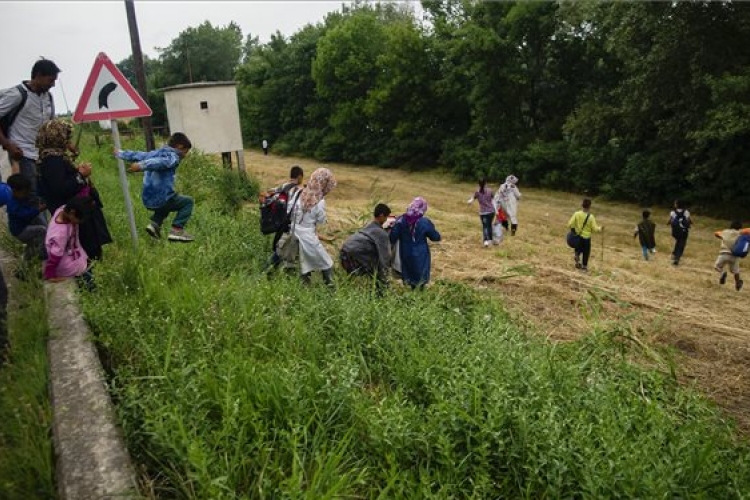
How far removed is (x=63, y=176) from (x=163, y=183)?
3.63 ft

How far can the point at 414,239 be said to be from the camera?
7012 mm

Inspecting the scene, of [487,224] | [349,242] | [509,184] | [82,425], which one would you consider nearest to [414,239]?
[349,242]

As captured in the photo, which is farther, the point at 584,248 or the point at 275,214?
the point at 584,248

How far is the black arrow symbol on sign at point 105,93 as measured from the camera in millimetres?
5188

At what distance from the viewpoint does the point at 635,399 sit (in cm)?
402

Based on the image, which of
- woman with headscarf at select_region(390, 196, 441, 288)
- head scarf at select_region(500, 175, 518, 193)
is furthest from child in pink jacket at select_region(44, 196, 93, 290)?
head scarf at select_region(500, 175, 518, 193)

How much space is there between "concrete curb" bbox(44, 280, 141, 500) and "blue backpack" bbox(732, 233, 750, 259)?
440 inches

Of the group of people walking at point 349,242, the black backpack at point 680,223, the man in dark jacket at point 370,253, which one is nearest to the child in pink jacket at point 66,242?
the group of people walking at point 349,242

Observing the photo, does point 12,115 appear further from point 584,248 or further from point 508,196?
point 508,196

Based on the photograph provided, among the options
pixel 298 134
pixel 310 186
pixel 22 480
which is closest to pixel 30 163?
pixel 310 186

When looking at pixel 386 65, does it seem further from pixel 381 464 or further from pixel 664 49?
pixel 381 464

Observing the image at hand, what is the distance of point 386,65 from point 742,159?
64.3 feet

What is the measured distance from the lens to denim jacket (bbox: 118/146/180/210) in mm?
5781

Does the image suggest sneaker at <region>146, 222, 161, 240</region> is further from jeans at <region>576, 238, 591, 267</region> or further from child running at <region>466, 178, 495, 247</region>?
jeans at <region>576, 238, 591, 267</region>
